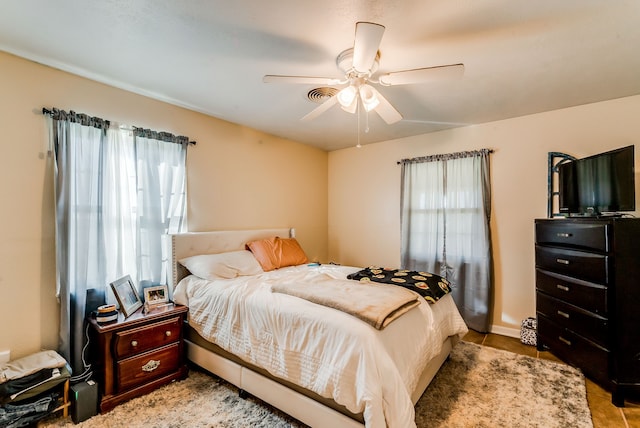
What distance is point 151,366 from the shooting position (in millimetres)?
2117

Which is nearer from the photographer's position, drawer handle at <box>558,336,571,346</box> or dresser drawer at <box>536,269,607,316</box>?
dresser drawer at <box>536,269,607,316</box>

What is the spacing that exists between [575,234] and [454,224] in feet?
4.01

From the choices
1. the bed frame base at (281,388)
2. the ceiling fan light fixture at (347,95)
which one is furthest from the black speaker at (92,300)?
the ceiling fan light fixture at (347,95)

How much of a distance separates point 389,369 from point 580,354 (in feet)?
6.61

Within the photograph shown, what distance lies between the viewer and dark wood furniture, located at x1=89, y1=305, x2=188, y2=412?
6.34 feet

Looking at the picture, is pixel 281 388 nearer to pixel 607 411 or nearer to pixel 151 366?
pixel 151 366

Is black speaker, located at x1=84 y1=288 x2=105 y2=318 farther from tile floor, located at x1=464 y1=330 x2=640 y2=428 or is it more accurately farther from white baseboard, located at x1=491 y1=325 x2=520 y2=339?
white baseboard, located at x1=491 y1=325 x2=520 y2=339

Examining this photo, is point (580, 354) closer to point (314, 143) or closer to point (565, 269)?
point (565, 269)

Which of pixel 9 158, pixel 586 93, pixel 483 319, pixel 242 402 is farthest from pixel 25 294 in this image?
pixel 586 93

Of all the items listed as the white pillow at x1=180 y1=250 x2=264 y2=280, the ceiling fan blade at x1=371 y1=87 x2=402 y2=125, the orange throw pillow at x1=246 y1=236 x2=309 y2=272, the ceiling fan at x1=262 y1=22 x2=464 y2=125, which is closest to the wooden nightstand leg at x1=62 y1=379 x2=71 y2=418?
the white pillow at x1=180 y1=250 x2=264 y2=280

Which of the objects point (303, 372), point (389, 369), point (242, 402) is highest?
point (389, 369)

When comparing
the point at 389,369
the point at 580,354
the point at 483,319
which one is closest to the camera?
the point at 389,369

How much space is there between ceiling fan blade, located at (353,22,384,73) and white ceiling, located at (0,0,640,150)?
219mm

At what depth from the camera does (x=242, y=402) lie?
1997 millimetres
